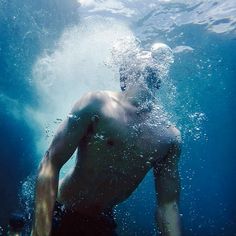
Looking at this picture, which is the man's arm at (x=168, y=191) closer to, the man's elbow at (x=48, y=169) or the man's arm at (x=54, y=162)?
the man's arm at (x=54, y=162)

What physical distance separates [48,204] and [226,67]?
77.4 feet

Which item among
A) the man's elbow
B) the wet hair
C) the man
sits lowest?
the man's elbow

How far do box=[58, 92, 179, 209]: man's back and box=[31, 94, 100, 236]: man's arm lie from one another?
0.16 meters

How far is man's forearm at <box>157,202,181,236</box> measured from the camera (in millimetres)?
3433

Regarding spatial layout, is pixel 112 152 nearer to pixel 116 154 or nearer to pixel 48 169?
pixel 116 154

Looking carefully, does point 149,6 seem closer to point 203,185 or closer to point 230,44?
point 230,44

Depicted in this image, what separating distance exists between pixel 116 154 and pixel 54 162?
0.71 m

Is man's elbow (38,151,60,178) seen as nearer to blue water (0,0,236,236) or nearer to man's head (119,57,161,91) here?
man's head (119,57,161,91)

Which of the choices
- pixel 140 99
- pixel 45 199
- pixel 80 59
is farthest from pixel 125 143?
pixel 80 59

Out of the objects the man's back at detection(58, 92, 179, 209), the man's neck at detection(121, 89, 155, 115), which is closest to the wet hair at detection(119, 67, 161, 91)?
the man's neck at detection(121, 89, 155, 115)

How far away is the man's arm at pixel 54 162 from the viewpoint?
2.56 meters

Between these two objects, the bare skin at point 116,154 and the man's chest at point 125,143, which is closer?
the bare skin at point 116,154

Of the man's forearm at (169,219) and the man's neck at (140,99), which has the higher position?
the man's neck at (140,99)

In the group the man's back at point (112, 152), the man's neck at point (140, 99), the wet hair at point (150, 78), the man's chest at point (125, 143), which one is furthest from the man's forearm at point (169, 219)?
the wet hair at point (150, 78)
